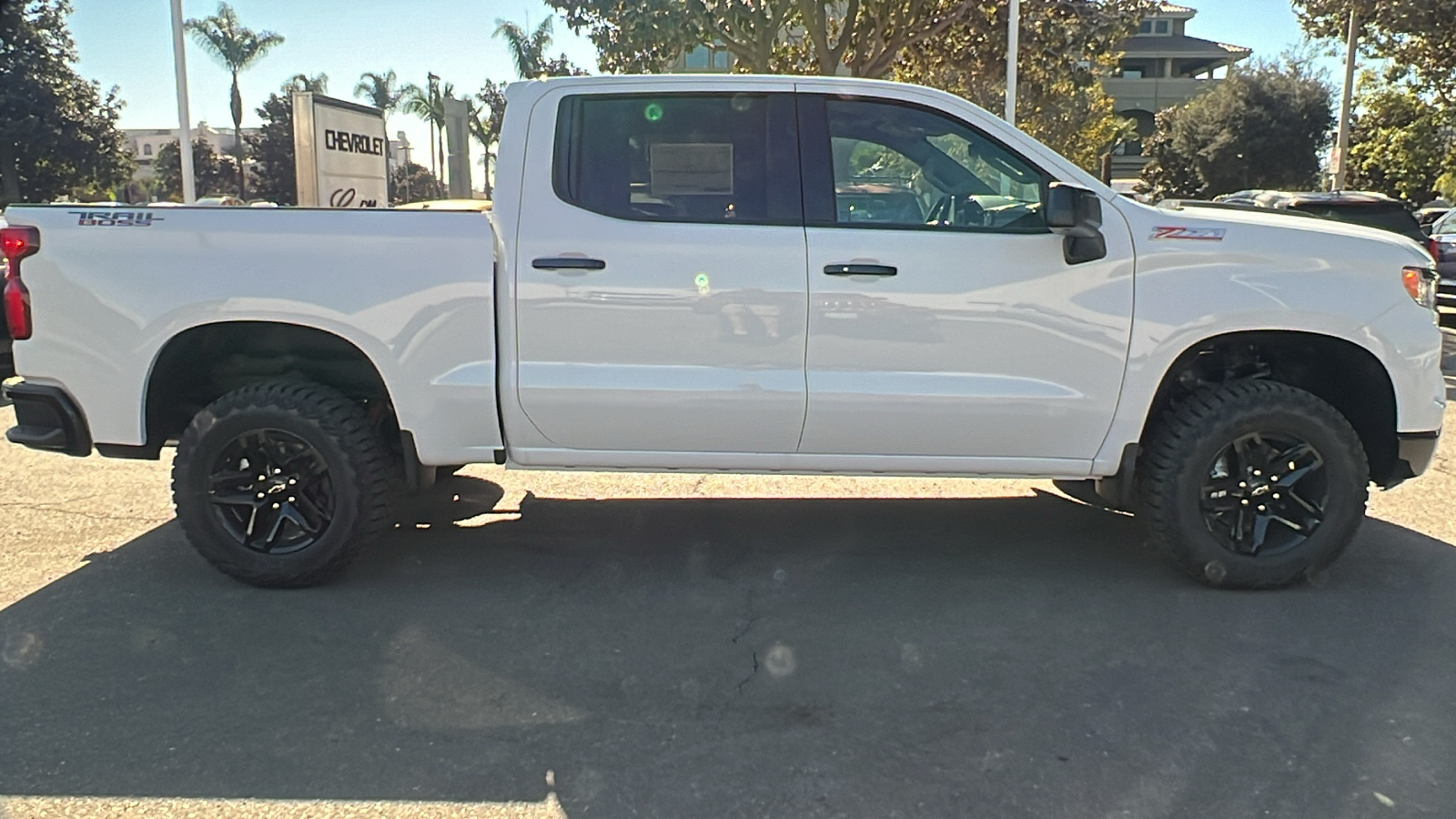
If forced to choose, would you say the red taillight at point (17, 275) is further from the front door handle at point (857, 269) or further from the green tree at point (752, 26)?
the green tree at point (752, 26)

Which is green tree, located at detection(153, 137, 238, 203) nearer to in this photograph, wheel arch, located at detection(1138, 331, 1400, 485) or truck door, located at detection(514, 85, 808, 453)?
truck door, located at detection(514, 85, 808, 453)

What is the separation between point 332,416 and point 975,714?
103 inches

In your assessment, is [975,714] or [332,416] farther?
[332,416]

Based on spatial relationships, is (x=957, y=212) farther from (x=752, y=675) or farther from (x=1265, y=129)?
(x=1265, y=129)

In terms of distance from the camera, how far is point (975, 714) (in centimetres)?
350

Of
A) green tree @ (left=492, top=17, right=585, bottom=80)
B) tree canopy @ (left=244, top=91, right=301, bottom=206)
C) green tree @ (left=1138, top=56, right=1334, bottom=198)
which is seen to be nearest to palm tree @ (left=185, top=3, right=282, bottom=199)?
tree canopy @ (left=244, top=91, right=301, bottom=206)

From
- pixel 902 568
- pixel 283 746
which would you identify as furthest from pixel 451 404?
pixel 902 568

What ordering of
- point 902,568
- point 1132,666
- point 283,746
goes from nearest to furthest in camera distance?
point 283,746
point 1132,666
point 902,568

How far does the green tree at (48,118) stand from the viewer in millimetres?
35750

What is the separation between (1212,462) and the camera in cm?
441

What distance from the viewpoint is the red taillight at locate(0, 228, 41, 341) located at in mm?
4340

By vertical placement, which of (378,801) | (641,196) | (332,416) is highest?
(641,196)

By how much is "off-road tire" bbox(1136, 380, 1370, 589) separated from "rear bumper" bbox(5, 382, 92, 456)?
166 inches

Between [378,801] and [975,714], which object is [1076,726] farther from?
[378,801]
